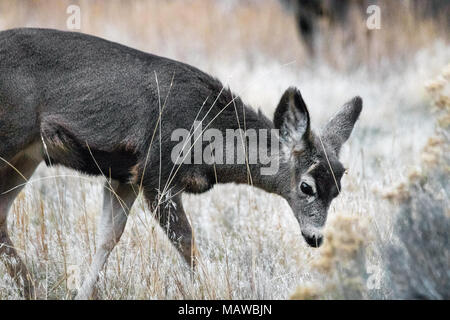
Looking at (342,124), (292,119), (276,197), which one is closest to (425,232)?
(292,119)

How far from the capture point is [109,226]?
23.0 feet

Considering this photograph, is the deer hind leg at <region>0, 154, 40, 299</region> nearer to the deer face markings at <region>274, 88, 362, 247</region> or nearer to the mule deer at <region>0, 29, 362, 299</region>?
the mule deer at <region>0, 29, 362, 299</region>

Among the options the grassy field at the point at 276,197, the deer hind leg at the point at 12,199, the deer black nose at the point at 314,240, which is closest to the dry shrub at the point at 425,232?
the grassy field at the point at 276,197

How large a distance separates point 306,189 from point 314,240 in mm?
431

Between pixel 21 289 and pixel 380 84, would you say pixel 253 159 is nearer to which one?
pixel 21 289

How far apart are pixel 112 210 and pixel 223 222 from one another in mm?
2084

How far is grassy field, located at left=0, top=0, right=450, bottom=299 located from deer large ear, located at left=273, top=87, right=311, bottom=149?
2.50ft

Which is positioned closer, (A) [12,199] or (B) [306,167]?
(B) [306,167]

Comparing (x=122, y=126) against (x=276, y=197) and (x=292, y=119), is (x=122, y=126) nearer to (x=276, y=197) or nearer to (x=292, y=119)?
(x=292, y=119)

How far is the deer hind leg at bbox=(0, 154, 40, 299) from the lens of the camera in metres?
6.71

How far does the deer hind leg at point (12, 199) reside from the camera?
6.71 metres

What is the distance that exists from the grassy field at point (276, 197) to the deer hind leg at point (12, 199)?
0.40ft

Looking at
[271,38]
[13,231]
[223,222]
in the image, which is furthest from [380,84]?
[13,231]

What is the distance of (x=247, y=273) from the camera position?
6711mm
